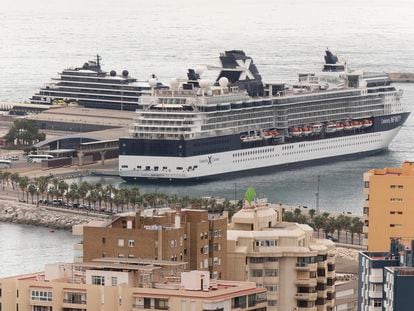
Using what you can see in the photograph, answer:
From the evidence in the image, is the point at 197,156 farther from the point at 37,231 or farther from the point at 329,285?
the point at 329,285

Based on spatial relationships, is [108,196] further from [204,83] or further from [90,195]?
[204,83]

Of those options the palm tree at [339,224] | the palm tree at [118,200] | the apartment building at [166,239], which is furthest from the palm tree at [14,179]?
the apartment building at [166,239]

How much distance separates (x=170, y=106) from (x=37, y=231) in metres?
17.2

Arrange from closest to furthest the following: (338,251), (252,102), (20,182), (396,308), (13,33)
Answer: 1. (396,308)
2. (338,251)
3. (20,182)
4. (252,102)
5. (13,33)

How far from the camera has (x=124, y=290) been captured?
29344 millimetres

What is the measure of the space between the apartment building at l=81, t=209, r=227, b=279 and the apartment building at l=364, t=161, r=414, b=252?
13.0ft

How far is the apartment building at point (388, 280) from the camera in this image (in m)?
28.3

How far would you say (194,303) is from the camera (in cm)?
2892

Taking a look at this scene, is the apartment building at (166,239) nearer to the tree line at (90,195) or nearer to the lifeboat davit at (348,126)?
the tree line at (90,195)

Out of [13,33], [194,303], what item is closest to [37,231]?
[194,303]

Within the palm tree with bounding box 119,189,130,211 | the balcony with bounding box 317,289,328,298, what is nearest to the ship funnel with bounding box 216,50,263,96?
the palm tree with bounding box 119,189,130,211

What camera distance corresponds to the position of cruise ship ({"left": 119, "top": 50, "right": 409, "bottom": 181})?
245ft

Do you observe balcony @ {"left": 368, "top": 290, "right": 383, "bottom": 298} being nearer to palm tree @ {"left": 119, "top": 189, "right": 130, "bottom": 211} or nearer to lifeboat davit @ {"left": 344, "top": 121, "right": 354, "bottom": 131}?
palm tree @ {"left": 119, "top": 189, "right": 130, "bottom": 211}

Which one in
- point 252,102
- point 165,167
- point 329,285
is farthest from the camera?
point 252,102
